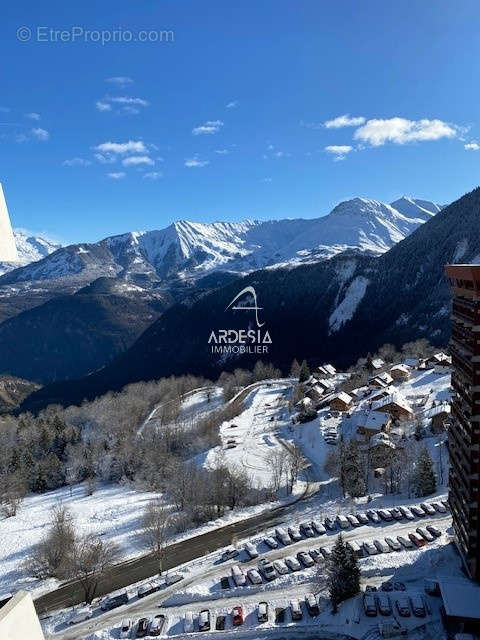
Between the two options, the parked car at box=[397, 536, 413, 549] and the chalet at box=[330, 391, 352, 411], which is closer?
the parked car at box=[397, 536, 413, 549]

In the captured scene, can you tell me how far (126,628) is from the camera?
1521 inches

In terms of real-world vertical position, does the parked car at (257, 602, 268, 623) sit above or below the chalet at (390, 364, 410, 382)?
below

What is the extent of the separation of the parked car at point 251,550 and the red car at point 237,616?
10.2m

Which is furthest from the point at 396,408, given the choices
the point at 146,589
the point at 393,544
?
the point at 146,589

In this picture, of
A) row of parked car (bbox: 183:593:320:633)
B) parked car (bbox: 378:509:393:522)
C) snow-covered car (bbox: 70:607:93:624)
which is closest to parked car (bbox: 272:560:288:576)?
row of parked car (bbox: 183:593:320:633)

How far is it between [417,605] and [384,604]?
93.5 inches

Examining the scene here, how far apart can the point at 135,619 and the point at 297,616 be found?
13656mm

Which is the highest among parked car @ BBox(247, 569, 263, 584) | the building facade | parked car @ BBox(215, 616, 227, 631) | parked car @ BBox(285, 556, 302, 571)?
the building facade

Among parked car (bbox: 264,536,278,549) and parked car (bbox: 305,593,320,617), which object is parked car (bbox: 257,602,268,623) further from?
parked car (bbox: 264,536,278,549)

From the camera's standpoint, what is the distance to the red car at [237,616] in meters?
37.4

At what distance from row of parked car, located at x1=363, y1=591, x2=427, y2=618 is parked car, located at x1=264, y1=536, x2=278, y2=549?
49.5ft

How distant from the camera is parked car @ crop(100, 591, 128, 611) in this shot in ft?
143

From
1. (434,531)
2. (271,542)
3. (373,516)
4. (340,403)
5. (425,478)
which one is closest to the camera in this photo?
(434,531)

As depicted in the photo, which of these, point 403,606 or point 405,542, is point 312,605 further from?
point 405,542
